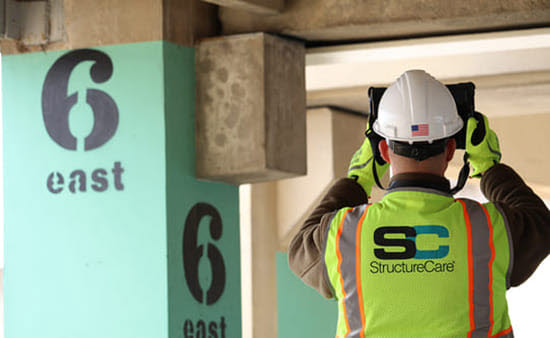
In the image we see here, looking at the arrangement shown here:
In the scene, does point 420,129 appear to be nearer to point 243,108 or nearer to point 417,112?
point 417,112

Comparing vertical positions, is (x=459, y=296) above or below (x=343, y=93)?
below

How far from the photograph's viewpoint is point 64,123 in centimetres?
718

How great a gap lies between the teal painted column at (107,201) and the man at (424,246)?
2.16m

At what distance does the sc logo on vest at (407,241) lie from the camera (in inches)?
184

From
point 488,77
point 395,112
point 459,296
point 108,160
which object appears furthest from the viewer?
point 488,77

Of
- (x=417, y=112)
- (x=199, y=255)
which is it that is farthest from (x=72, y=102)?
(x=417, y=112)

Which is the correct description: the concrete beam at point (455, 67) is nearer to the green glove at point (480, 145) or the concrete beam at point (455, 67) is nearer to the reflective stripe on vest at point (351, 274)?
the green glove at point (480, 145)

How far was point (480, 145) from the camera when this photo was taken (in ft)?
16.4

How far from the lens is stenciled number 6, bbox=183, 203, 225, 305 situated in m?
7.02

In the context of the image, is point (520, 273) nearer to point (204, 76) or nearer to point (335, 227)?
point (335, 227)

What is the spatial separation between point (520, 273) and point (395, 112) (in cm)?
95

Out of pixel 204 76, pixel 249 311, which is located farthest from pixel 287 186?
pixel 204 76

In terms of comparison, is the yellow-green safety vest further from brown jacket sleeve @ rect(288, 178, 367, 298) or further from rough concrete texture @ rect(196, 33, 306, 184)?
rough concrete texture @ rect(196, 33, 306, 184)

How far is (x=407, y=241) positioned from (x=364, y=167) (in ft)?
2.13
